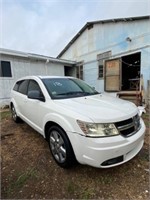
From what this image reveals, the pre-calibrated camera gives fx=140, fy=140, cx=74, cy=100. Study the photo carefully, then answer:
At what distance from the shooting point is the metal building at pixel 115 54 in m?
7.97

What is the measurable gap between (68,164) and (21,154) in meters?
1.26

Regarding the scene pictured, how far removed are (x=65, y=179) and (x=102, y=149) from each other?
873mm

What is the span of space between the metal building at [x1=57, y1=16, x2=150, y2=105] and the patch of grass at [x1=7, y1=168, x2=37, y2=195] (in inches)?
265

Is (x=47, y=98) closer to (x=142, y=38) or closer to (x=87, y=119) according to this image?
(x=87, y=119)

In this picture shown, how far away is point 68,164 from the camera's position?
2322 millimetres

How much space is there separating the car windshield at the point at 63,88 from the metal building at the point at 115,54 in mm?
5318

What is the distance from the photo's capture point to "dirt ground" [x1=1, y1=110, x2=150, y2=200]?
197 centimetres

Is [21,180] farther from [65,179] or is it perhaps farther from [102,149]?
[102,149]

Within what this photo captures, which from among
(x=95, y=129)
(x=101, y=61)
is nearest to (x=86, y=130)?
(x=95, y=129)

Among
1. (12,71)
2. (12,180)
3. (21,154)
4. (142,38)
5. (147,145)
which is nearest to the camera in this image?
(12,180)

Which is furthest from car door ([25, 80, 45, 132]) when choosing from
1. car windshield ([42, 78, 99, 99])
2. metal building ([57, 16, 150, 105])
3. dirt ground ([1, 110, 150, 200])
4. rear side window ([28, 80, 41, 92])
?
metal building ([57, 16, 150, 105])

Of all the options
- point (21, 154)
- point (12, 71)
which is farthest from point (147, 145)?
point (12, 71)

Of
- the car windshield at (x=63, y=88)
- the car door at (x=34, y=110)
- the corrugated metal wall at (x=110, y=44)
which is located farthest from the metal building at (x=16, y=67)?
the car windshield at (x=63, y=88)

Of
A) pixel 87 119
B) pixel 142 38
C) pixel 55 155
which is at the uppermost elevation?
pixel 142 38
